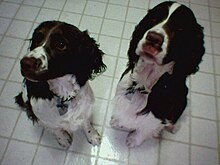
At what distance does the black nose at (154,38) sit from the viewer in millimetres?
1334

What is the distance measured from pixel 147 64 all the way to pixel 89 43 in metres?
0.34

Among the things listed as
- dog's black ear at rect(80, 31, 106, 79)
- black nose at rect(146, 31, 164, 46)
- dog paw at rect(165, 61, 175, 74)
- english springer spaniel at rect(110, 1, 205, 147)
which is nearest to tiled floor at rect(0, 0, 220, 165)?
english springer spaniel at rect(110, 1, 205, 147)

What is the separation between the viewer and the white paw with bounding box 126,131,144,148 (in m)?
2.23

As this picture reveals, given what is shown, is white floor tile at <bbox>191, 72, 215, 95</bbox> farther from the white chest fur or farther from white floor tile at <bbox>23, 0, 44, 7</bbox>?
white floor tile at <bbox>23, 0, 44, 7</bbox>

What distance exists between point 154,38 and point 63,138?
1213 millimetres

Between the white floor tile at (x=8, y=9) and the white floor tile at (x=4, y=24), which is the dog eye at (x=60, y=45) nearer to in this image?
the white floor tile at (x=4, y=24)

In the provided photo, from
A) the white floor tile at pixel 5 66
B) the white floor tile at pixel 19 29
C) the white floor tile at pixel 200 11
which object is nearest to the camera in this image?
the white floor tile at pixel 5 66

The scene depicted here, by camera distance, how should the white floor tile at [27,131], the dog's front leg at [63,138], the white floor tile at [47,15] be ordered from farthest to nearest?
1. the white floor tile at [47,15]
2. the white floor tile at [27,131]
3. the dog's front leg at [63,138]

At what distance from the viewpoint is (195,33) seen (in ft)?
4.83

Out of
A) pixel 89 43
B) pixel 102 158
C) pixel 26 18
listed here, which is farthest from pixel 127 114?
pixel 26 18

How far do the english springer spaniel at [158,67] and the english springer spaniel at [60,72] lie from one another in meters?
0.24

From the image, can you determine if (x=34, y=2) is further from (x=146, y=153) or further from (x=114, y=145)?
(x=146, y=153)

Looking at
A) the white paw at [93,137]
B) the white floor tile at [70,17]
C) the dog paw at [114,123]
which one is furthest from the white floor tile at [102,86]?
the white floor tile at [70,17]

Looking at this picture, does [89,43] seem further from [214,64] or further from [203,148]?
[214,64]
